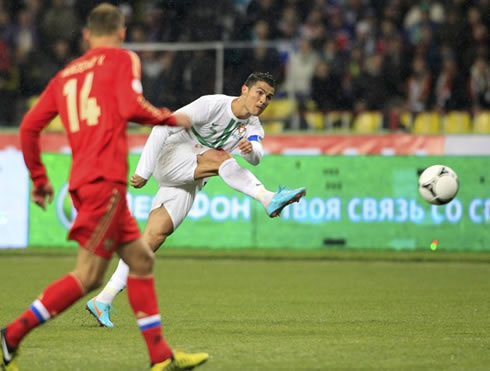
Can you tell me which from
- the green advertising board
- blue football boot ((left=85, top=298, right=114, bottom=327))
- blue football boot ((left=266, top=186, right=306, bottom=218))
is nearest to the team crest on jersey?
blue football boot ((left=266, top=186, right=306, bottom=218))

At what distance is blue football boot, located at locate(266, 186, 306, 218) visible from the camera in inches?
338

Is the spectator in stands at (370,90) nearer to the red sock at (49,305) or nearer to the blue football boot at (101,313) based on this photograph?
the blue football boot at (101,313)

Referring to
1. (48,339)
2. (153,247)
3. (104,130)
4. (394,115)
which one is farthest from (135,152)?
(104,130)

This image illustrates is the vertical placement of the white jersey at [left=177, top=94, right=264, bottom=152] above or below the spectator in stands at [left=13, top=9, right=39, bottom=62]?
below

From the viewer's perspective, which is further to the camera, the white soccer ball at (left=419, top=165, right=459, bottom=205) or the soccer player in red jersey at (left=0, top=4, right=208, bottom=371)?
the white soccer ball at (left=419, top=165, right=459, bottom=205)

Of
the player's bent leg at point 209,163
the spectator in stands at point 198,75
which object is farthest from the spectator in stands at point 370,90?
the player's bent leg at point 209,163

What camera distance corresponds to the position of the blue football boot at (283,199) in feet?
28.2

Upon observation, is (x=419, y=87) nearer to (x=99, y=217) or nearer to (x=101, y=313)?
(x=101, y=313)

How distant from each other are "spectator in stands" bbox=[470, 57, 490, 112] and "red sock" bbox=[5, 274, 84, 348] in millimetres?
12043

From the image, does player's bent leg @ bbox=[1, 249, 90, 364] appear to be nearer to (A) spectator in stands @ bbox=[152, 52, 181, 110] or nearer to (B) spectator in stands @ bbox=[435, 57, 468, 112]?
(A) spectator in stands @ bbox=[152, 52, 181, 110]

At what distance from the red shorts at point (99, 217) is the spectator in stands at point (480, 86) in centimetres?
1190

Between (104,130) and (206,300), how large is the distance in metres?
4.52

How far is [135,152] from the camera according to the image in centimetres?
1583

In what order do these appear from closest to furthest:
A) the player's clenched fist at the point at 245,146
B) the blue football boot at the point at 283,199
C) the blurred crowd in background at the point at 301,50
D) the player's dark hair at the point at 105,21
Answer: the player's dark hair at the point at 105,21 < the blue football boot at the point at 283,199 < the player's clenched fist at the point at 245,146 < the blurred crowd in background at the point at 301,50
